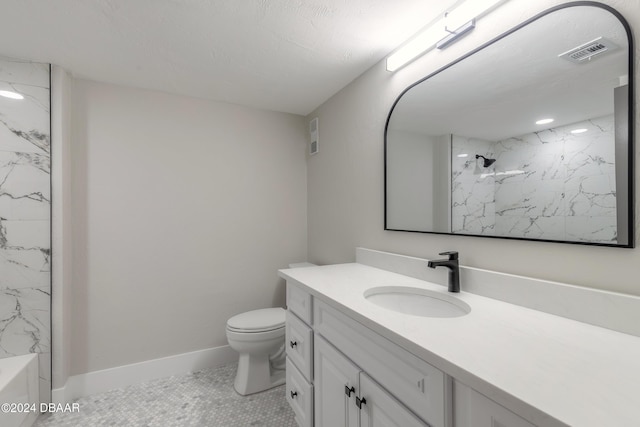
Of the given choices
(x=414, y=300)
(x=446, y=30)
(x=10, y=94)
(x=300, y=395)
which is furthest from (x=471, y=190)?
(x=10, y=94)

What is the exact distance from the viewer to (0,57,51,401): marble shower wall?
169cm

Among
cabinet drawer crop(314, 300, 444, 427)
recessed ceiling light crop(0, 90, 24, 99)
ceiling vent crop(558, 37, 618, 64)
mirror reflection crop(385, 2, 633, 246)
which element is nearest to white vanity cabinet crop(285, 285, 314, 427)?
cabinet drawer crop(314, 300, 444, 427)

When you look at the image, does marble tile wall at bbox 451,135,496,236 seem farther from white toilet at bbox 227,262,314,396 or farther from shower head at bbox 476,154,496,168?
white toilet at bbox 227,262,314,396

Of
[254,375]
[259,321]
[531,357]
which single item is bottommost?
[254,375]

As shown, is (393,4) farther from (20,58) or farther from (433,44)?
(20,58)

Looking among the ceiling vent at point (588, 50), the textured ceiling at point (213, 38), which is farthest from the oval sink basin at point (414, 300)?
the textured ceiling at point (213, 38)

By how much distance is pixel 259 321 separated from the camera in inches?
78.5

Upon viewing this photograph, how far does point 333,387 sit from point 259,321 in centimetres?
96

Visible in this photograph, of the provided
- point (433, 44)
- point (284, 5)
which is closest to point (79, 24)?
point (284, 5)

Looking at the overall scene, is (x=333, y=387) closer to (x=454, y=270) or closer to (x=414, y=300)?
(x=414, y=300)

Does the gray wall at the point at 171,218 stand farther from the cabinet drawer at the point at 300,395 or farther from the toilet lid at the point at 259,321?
the cabinet drawer at the point at 300,395

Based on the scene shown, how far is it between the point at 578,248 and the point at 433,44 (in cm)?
107

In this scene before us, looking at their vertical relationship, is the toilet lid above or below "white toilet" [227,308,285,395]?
above

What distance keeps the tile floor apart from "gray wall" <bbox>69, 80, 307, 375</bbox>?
0.23 metres
